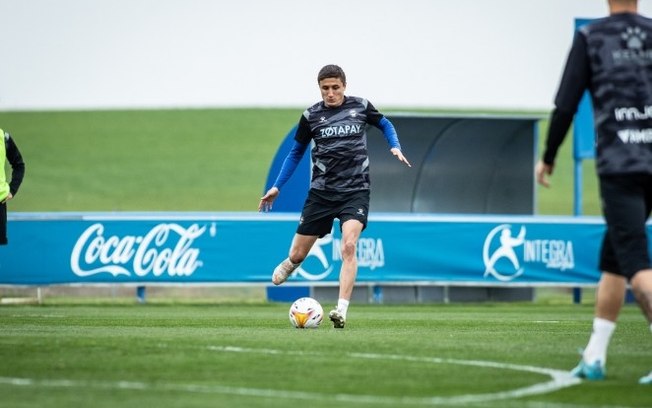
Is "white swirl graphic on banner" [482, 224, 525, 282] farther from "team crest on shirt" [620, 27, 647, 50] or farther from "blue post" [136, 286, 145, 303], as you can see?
"team crest on shirt" [620, 27, 647, 50]

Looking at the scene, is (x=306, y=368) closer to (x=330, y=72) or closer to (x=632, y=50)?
(x=632, y=50)

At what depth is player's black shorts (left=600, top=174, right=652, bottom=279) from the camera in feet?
23.5

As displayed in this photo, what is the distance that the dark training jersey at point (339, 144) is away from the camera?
1216cm

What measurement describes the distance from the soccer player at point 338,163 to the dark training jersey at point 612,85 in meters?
4.64

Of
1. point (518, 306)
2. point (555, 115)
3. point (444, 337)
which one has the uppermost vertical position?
point (555, 115)

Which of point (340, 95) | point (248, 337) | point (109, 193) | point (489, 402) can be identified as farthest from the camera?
point (109, 193)

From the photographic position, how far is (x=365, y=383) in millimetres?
7039

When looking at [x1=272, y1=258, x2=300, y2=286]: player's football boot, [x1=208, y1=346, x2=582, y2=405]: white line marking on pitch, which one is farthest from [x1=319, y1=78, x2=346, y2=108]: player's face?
[x1=208, y1=346, x2=582, y2=405]: white line marking on pitch

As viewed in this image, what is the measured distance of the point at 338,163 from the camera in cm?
1218

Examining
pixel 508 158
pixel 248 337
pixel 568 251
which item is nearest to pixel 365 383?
pixel 248 337

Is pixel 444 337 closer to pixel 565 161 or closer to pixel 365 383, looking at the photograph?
pixel 365 383

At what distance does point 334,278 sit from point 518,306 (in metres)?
3.16

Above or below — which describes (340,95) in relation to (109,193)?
→ above

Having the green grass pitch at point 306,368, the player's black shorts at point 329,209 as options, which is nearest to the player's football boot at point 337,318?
the green grass pitch at point 306,368
